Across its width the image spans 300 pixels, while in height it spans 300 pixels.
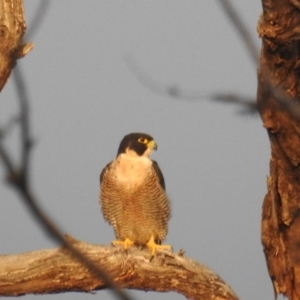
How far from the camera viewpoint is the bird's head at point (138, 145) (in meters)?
7.38

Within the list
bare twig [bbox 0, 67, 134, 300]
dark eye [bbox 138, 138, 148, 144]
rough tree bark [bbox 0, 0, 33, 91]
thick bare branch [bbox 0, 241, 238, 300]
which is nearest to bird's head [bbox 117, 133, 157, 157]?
dark eye [bbox 138, 138, 148, 144]

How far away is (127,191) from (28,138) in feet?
19.9

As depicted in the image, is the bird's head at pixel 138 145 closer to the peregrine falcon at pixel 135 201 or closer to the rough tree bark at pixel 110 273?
the peregrine falcon at pixel 135 201

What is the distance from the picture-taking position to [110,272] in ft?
16.9

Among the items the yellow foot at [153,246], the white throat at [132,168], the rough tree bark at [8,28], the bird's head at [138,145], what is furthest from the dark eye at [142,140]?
the rough tree bark at [8,28]

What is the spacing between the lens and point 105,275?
3.33 feet

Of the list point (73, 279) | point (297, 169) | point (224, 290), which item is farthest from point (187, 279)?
point (297, 169)

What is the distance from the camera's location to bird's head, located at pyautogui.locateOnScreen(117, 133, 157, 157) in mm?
7379

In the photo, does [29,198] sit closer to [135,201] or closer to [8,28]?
[8,28]

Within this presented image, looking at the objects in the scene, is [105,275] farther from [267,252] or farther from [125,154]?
[125,154]

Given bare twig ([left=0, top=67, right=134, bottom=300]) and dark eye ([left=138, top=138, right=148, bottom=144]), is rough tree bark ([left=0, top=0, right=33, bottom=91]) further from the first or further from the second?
dark eye ([left=138, top=138, right=148, bottom=144])

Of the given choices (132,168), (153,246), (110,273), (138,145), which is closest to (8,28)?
(110,273)

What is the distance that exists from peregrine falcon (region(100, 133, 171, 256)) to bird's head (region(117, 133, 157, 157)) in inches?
3.5

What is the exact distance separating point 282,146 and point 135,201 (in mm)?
3362
